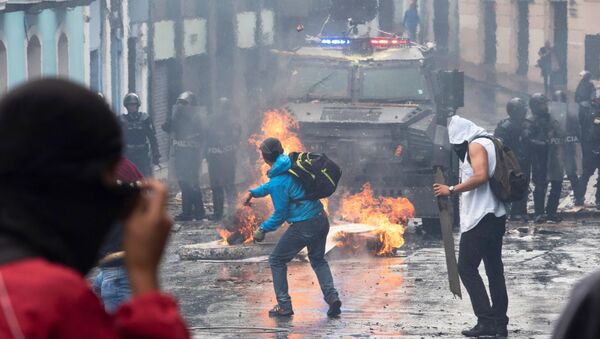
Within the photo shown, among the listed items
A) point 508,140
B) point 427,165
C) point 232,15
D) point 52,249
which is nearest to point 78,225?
point 52,249

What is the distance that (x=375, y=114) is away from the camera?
57.2ft

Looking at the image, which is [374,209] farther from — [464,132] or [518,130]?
[464,132]

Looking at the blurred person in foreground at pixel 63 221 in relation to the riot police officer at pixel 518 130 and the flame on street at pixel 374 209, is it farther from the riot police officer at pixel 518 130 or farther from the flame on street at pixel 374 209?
the riot police officer at pixel 518 130

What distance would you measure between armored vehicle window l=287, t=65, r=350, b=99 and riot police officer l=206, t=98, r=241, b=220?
0.97 metres

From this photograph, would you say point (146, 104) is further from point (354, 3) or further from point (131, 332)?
point (131, 332)

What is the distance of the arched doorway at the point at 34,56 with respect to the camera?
20.8 m

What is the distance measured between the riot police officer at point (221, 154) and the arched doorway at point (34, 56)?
10.2 ft

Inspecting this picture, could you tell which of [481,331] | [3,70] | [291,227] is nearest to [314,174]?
[291,227]

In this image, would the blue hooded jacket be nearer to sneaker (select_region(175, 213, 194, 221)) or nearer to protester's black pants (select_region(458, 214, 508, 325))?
protester's black pants (select_region(458, 214, 508, 325))

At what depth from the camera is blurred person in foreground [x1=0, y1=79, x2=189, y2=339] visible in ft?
7.39

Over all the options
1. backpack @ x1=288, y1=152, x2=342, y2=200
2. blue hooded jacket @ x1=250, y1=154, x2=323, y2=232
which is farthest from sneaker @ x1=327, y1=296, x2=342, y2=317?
backpack @ x1=288, y1=152, x2=342, y2=200

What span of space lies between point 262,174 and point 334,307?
5738 mm

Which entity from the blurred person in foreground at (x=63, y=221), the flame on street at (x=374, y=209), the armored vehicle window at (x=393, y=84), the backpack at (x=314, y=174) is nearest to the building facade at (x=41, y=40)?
the armored vehicle window at (x=393, y=84)

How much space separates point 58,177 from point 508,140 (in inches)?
639
